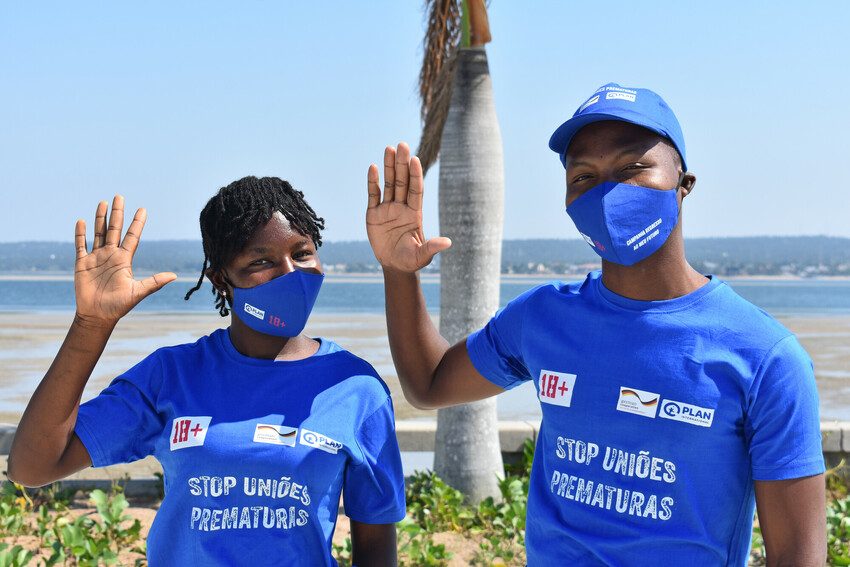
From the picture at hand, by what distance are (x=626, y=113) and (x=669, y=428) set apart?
0.82 m

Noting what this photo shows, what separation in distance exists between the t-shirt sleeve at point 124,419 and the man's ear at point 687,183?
157 centimetres

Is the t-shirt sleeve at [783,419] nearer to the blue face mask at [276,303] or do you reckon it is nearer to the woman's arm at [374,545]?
the woman's arm at [374,545]

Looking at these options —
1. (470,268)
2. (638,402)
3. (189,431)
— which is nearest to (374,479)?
(189,431)

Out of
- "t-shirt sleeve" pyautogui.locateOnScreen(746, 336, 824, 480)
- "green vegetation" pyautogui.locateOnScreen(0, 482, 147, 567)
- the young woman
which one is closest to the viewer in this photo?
"t-shirt sleeve" pyautogui.locateOnScreen(746, 336, 824, 480)

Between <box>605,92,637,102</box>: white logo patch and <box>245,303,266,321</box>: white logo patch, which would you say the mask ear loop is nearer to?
<box>245,303,266,321</box>: white logo patch

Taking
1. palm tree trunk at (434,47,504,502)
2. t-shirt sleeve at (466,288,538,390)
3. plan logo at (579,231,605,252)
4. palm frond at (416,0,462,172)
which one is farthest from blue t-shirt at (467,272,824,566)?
palm frond at (416,0,462,172)

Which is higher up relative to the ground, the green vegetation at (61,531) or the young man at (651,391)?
the young man at (651,391)

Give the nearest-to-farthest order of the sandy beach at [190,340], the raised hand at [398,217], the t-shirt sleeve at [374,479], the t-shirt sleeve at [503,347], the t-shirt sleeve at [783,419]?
the t-shirt sleeve at [783,419], the t-shirt sleeve at [374,479], the t-shirt sleeve at [503,347], the raised hand at [398,217], the sandy beach at [190,340]

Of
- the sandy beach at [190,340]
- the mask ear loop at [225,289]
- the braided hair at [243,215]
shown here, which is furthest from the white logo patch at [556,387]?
the sandy beach at [190,340]

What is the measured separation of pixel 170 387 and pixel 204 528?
427 mm

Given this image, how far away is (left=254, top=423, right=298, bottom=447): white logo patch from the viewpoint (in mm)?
2627

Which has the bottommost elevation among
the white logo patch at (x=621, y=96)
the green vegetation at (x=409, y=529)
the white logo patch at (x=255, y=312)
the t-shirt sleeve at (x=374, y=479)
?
the green vegetation at (x=409, y=529)

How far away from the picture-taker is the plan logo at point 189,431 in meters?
2.64

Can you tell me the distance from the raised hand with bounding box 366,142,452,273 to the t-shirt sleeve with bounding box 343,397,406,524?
0.50 meters
